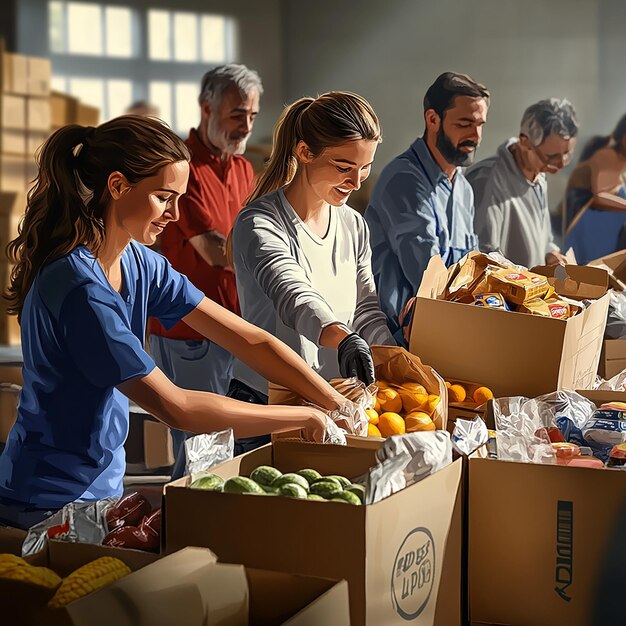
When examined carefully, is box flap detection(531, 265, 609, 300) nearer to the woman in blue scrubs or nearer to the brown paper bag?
the brown paper bag

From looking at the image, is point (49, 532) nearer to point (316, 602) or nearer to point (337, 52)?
point (316, 602)

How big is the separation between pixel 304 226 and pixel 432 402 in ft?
2.11

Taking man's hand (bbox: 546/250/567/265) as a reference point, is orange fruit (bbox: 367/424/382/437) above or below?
below

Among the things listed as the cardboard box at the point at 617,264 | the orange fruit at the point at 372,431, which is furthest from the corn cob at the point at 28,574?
the cardboard box at the point at 617,264

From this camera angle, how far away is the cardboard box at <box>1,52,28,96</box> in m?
2.97

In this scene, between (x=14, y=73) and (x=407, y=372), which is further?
(x=14, y=73)

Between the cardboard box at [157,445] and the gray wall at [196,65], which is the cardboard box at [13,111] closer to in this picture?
the gray wall at [196,65]

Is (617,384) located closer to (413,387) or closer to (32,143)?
(413,387)

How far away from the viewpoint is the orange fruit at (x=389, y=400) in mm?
2135

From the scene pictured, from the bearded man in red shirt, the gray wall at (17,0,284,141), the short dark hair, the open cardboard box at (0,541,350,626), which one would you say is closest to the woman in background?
the short dark hair

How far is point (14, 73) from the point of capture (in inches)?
118

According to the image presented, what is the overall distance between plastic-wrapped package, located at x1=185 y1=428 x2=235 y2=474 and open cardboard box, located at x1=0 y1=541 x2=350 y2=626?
0.91ft

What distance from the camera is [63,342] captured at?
1733 mm

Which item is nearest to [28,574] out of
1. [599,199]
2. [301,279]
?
[301,279]
